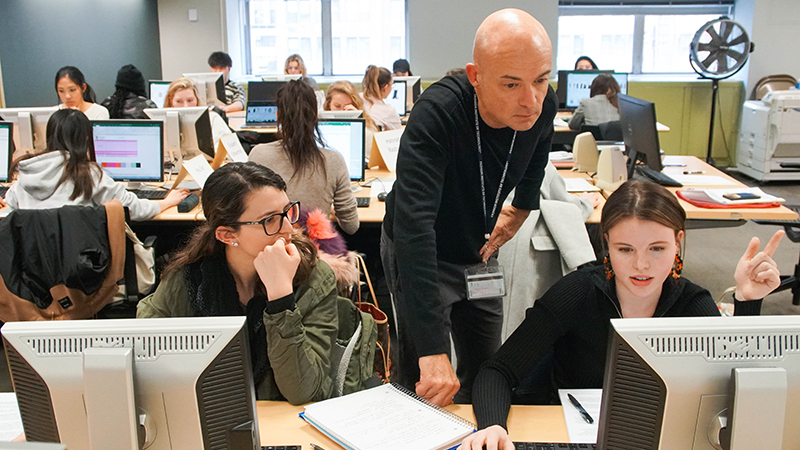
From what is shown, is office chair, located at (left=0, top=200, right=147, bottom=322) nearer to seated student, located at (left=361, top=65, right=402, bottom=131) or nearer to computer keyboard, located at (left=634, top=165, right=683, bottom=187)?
computer keyboard, located at (left=634, top=165, right=683, bottom=187)

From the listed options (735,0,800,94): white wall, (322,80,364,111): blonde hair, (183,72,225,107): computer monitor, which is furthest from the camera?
(735,0,800,94): white wall

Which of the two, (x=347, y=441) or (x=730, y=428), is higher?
(x=730, y=428)

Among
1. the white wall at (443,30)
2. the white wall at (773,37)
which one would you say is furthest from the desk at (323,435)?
the white wall at (773,37)

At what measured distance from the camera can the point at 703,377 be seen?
3.04 feet

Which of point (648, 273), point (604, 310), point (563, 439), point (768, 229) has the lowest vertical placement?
point (768, 229)

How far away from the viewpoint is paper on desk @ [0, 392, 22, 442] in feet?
4.34

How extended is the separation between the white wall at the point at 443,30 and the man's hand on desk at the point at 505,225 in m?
6.73

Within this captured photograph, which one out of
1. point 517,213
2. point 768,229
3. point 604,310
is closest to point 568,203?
point 517,213

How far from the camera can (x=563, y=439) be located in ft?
4.34

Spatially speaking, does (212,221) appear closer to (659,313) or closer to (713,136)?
(659,313)

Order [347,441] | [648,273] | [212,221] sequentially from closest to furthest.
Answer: [347,441], [648,273], [212,221]

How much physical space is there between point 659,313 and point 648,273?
0.37 feet

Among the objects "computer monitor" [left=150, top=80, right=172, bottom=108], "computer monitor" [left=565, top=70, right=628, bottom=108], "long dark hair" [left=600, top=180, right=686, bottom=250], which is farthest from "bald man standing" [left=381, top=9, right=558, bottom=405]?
"computer monitor" [left=150, top=80, right=172, bottom=108]

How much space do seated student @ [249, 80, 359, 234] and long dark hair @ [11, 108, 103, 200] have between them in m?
0.74
